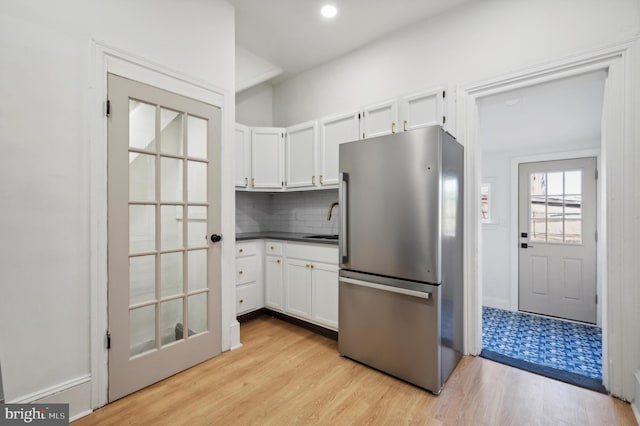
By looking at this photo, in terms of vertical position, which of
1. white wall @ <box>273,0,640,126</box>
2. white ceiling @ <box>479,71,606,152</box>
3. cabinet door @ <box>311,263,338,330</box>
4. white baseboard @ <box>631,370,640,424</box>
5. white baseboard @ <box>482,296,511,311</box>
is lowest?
white baseboard @ <box>482,296,511,311</box>

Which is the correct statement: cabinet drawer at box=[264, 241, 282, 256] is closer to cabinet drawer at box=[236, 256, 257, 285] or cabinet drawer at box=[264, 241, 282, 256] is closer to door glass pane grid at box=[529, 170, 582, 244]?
cabinet drawer at box=[236, 256, 257, 285]

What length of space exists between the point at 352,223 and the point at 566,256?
342 cm

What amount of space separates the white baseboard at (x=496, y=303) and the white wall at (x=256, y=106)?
4036mm

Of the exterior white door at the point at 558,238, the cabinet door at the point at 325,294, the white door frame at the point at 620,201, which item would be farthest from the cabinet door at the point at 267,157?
the exterior white door at the point at 558,238

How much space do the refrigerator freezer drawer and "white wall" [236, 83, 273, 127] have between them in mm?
2481

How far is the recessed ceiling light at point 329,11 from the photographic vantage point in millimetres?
2443

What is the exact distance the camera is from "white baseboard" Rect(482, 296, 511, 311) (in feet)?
13.2

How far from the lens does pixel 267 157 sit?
11.1 feet

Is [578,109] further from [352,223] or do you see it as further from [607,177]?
[352,223]

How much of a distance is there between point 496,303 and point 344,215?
3284mm

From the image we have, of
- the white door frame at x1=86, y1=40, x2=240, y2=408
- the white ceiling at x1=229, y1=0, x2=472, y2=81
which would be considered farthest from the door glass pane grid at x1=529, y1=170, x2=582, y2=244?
the white door frame at x1=86, y1=40, x2=240, y2=408

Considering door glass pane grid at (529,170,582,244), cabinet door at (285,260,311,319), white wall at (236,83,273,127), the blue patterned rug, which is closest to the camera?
the blue patterned rug

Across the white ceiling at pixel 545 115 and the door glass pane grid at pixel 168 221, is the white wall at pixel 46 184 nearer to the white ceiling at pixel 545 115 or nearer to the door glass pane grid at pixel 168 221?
the door glass pane grid at pixel 168 221

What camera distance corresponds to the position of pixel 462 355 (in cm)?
232
